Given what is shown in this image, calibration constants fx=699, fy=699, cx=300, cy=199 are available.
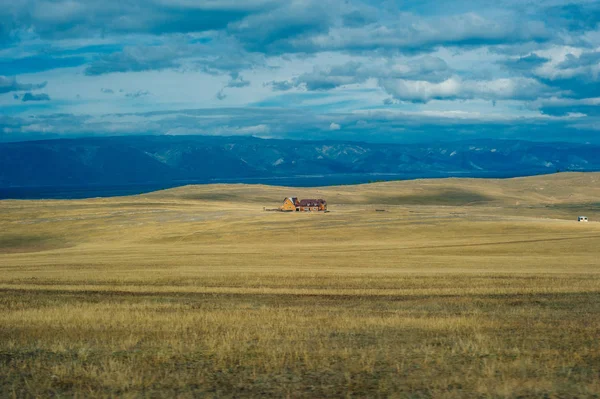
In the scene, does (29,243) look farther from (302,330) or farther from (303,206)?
(302,330)

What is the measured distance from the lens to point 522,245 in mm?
59875

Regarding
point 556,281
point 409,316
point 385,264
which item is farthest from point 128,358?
point 385,264

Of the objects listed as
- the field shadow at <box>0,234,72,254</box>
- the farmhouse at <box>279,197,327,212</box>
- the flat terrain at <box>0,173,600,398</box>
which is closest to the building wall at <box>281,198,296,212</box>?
the farmhouse at <box>279,197,327,212</box>

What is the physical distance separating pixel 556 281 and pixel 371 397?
70.5 ft

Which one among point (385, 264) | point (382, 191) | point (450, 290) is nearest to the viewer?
point (450, 290)

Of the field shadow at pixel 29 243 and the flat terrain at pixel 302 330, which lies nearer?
the flat terrain at pixel 302 330

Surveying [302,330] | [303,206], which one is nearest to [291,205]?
[303,206]

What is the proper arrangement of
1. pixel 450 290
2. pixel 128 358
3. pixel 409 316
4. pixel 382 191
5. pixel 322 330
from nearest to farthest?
pixel 128 358
pixel 322 330
pixel 409 316
pixel 450 290
pixel 382 191

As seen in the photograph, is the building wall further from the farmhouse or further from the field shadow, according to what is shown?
the field shadow

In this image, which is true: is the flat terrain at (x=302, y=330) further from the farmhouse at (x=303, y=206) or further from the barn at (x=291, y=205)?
the barn at (x=291, y=205)

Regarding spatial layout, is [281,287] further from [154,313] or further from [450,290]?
[154,313]

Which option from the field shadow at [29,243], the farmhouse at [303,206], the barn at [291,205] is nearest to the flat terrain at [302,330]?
the field shadow at [29,243]

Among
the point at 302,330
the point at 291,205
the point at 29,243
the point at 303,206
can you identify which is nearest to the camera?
the point at 302,330

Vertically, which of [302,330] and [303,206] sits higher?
[302,330]
